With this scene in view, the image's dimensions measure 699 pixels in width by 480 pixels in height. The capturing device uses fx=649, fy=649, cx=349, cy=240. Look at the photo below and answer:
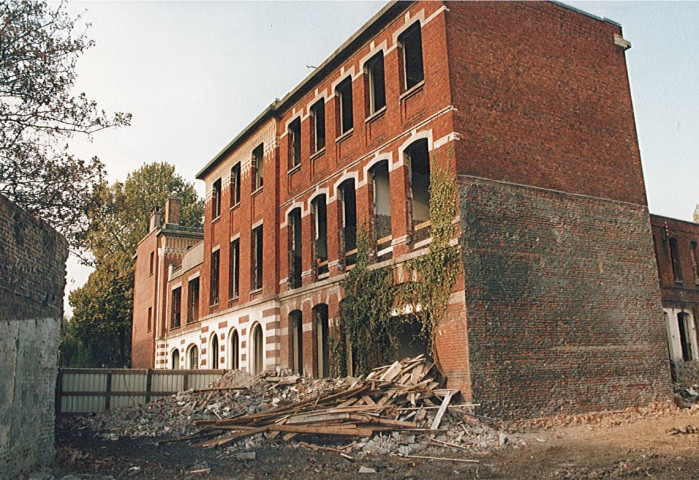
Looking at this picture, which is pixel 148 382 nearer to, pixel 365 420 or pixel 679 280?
→ pixel 365 420

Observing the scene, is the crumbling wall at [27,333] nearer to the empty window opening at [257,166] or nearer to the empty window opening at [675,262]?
the empty window opening at [257,166]

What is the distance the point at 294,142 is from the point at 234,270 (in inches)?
256

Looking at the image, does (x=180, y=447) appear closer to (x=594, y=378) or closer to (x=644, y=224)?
(x=594, y=378)

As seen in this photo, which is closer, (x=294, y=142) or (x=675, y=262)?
(x=294, y=142)

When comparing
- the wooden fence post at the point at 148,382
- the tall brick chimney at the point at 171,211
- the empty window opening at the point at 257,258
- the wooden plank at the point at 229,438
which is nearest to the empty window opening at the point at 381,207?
the wooden plank at the point at 229,438

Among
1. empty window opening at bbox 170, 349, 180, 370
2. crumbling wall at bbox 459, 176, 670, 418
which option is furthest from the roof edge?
empty window opening at bbox 170, 349, 180, 370

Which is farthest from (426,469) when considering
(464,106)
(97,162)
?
(97,162)

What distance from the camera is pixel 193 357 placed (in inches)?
1235

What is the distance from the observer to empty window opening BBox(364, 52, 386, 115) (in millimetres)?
19156

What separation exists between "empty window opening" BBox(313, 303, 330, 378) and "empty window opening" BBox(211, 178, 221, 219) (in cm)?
1062

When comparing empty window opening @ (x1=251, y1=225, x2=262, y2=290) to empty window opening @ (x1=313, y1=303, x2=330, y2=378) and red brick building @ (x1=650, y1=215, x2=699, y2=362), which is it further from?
red brick building @ (x1=650, y1=215, x2=699, y2=362)

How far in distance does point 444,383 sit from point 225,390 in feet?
25.1

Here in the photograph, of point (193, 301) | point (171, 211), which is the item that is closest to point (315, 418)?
point (193, 301)

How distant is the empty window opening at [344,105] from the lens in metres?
20.6
